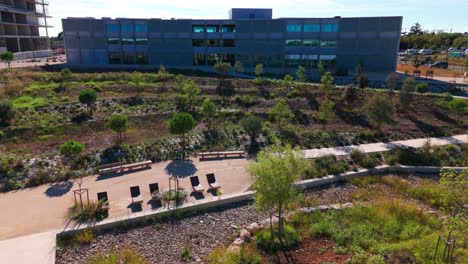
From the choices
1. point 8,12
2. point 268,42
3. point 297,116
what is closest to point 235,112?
point 297,116

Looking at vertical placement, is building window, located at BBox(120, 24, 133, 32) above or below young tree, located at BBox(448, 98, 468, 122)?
above

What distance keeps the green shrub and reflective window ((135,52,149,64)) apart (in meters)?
55.0

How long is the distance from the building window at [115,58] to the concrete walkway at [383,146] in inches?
1981

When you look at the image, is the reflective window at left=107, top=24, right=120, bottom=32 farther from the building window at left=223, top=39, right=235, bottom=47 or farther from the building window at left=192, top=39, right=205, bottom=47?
the building window at left=223, top=39, right=235, bottom=47

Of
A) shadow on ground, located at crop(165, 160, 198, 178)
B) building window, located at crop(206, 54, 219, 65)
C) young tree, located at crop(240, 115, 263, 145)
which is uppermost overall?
building window, located at crop(206, 54, 219, 65)

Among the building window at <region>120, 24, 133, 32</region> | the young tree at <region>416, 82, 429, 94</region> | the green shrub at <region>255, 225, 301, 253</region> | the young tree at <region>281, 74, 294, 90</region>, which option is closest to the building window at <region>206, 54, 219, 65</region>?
the building window at <region>120, 24, 133, 32</region>

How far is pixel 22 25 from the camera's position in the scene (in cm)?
8269

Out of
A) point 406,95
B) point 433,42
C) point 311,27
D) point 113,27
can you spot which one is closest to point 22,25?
point 113,27

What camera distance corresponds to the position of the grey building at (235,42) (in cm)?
5516

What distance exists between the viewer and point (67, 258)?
12.8m

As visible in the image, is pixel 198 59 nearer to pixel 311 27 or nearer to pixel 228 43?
pixel 228 43

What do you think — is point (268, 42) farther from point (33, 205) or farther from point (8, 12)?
point (8, 12)

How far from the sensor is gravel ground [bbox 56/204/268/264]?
13.1 meters

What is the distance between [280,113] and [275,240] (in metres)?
16.2
